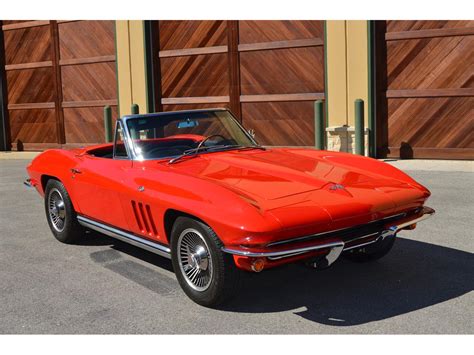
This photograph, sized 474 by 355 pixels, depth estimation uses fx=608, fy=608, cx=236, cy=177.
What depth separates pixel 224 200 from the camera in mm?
4023

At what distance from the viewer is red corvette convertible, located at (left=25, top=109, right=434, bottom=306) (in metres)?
3.89

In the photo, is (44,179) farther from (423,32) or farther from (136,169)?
(423,32)

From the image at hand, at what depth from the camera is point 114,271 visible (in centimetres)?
520

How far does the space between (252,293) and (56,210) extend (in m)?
2.84

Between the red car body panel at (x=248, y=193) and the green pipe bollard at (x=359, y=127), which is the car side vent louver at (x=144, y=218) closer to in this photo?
the red car body panel at (x=248, y=193)

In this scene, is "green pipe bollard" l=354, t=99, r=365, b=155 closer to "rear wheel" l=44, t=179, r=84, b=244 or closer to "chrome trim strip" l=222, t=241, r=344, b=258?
"rear wheel" l=44, t=179, r=84, b=244

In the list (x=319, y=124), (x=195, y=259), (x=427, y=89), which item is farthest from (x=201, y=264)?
(x=427, y=89)

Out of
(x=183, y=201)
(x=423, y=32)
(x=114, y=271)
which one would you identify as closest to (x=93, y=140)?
(x=423, y=32)

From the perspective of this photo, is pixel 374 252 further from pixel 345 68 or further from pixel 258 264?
pixel 345 68

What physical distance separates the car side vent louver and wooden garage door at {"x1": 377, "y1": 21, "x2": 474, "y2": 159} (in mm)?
8399

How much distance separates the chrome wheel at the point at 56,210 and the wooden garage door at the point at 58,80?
9.82 metres

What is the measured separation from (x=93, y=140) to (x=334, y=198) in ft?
44.0

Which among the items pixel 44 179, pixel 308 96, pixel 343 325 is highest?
A: pixel 308 96

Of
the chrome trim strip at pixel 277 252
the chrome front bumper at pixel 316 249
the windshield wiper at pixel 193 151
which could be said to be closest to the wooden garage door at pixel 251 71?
the windshield wiper at pixel 193 151
